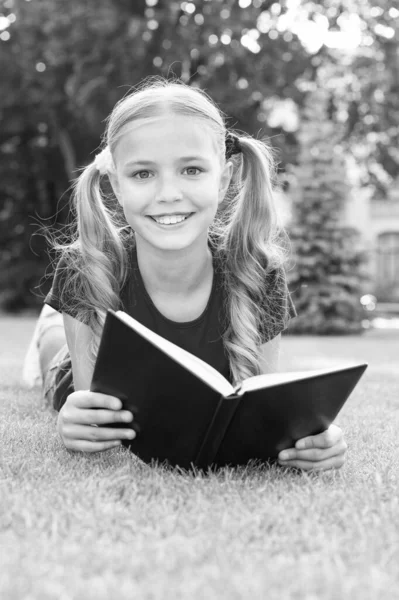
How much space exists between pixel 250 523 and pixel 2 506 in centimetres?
57

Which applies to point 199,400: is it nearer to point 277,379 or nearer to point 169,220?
point 277,379

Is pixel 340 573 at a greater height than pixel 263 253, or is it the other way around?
pixel 263 253

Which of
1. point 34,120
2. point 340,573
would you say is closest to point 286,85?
point 34,120

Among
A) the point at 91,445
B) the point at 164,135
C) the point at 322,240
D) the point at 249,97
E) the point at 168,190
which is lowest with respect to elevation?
the point at 91,445

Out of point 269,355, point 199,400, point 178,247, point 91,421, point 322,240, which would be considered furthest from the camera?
point 322,240

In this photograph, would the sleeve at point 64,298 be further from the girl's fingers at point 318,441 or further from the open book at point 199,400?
the girl's fingers at point 318,441

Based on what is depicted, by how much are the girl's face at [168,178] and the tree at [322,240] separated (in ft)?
37.3

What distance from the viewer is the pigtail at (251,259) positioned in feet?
9.01

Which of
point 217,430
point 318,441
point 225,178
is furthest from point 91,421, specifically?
point 225,178

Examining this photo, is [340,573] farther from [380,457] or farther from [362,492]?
[380,457]

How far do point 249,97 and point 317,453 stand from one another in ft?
29.0

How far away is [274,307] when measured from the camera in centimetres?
285

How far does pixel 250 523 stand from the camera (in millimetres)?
1645

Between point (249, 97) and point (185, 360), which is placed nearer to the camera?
point (185, 360)
